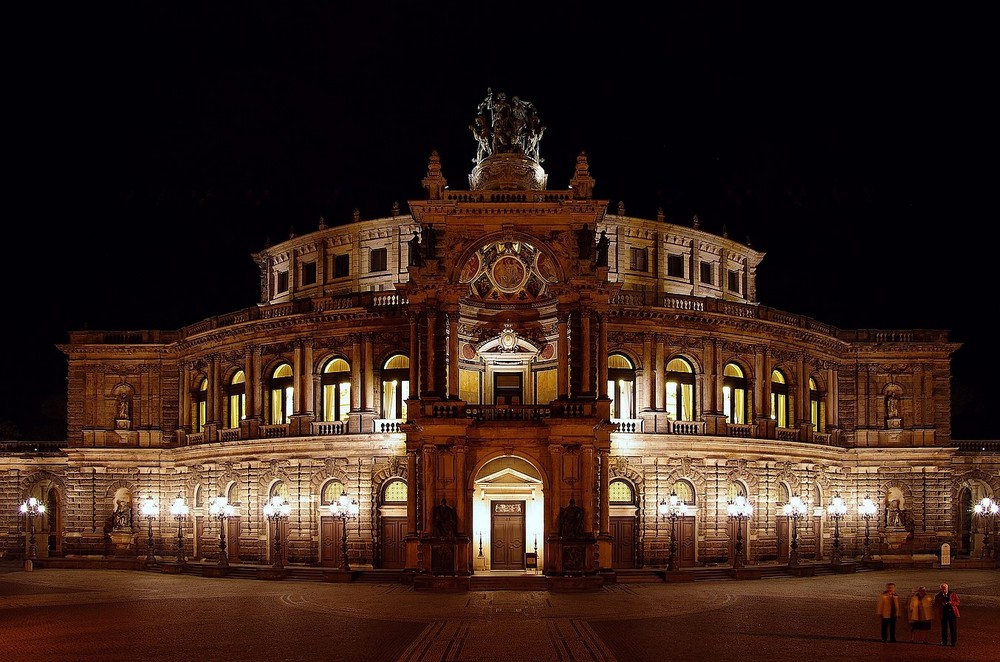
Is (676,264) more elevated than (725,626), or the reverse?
(676,264)

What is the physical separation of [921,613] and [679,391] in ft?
102

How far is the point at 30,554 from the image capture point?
68.6 metres

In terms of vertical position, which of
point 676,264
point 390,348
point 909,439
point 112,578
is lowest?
point 112,578

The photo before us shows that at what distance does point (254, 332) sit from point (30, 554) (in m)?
17.8

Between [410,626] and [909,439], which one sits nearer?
[410,626]

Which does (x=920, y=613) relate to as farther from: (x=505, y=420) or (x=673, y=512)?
(x=673, y=512)

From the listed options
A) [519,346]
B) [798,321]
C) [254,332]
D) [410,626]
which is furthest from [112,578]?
[798,321]

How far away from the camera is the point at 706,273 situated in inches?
2928

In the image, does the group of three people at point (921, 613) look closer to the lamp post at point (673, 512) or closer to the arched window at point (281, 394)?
the lamp post at point (673, 512)

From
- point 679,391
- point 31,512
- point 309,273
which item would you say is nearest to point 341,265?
point 309,273

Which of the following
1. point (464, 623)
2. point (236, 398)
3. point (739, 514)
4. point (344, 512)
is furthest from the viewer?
point (236, 398)

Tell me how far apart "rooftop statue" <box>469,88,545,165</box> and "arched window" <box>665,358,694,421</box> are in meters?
13.2

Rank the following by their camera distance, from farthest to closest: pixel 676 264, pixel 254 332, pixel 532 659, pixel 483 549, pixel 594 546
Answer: pixel 676 264
pixel 254 332
pixel 483 549
pixel 594 546
pixel 532 659

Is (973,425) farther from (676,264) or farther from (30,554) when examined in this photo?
(30,554)
